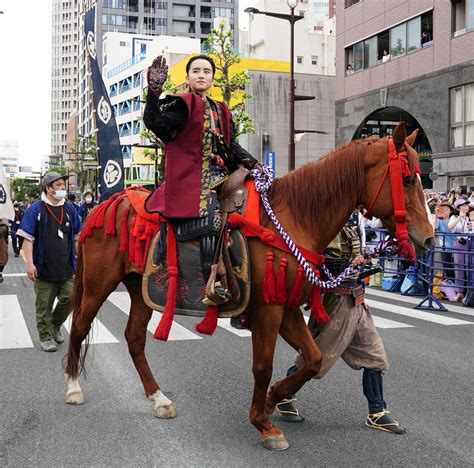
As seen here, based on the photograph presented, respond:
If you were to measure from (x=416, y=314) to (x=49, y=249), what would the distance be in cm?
609

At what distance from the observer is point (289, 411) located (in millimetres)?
4887

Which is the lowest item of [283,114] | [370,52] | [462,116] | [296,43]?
[462,116]

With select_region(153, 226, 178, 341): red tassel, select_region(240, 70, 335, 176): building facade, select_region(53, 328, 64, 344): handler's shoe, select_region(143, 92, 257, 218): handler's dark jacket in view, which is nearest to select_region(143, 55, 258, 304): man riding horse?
select_region(143, 92, 257, 218): handler's dark jacket

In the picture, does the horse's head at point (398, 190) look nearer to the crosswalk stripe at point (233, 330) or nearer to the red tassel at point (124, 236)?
the red tassel at point (124, 236)

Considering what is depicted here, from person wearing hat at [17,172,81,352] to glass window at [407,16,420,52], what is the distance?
22.5 m

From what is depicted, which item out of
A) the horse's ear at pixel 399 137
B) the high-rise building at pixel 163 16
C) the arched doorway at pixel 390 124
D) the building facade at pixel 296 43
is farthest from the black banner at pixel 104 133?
the high-rise building at pixel 163 16

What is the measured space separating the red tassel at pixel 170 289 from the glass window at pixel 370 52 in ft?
89.7

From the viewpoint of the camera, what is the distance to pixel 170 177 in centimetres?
439

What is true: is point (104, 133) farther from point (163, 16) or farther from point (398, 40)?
point (163, 16)

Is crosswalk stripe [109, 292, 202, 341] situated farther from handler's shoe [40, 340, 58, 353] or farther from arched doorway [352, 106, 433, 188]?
arched doorway [352, 106, 433, 188]

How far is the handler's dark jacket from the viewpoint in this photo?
4.16m

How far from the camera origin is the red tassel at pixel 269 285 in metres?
4.16

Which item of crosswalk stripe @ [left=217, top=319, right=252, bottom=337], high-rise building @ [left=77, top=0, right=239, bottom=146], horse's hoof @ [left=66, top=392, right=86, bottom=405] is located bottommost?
crosswalk stripe @ [left=217, top=319, right=252, bottom=337]

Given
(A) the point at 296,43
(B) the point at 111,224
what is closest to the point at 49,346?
(B) the point at 111,224
